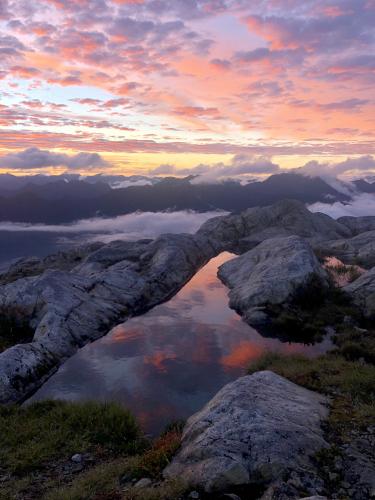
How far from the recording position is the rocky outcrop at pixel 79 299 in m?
22.3

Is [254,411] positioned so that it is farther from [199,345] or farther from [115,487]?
[199,345]

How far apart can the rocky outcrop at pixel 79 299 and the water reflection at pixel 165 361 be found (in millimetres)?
986

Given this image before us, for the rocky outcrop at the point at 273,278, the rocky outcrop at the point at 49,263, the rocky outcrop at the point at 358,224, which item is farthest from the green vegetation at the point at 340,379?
the rocky outcrop at the point at 358,224

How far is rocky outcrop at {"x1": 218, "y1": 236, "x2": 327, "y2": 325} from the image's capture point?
32.8m

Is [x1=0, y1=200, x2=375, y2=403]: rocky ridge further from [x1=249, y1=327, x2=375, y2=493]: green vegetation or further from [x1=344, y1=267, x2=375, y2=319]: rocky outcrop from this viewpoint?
[x1=249, y1=327, x2=375, y2=493]: green vegetation

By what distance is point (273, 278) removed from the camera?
34438 mm

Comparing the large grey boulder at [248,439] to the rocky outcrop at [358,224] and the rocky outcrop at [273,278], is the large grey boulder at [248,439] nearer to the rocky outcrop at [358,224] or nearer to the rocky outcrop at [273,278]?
the rocky outcrop at [273,278]

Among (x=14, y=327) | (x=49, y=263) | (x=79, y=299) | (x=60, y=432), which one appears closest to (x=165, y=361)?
(x=79, y=299)

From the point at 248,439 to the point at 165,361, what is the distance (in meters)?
13.3

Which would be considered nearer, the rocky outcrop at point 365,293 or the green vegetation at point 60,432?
the green vegetation at point 60,432

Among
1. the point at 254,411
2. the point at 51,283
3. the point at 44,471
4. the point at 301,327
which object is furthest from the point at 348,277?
the point at 44,471

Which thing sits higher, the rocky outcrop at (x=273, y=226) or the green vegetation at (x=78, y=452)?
the rocky outcrop at (x=273, y=226)

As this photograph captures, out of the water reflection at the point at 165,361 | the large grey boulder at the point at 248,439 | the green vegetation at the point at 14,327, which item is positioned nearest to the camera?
the large grey boulder at the point at 248,439

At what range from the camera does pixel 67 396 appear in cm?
2089
